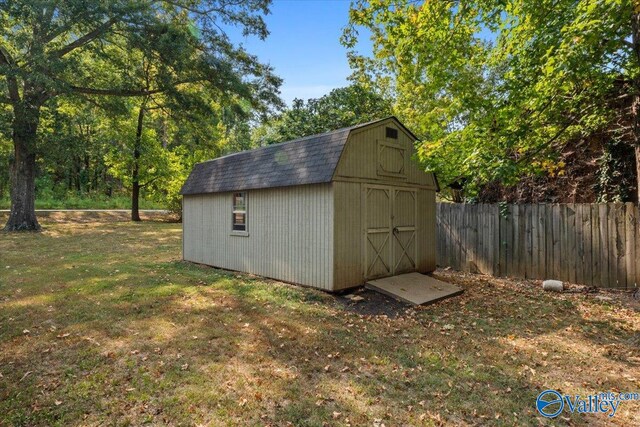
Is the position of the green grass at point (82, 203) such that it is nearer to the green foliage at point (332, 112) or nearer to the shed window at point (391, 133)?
the green foliage at point (332, 112)

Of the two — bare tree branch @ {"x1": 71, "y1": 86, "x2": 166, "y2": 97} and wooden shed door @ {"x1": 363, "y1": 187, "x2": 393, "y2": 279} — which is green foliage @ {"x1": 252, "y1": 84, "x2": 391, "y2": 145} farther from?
wooden shed door @ {"x1": 363, "y1": 187, "x2": 393, "y2": 279}

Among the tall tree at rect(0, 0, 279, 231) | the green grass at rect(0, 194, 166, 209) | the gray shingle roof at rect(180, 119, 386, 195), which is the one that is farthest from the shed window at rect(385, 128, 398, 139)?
the green grass at rect(0, 194, 166, 209)

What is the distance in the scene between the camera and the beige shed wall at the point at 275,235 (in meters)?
7.14

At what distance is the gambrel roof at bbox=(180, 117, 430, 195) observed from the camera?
7141 millimetres

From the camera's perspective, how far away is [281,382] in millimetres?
3723

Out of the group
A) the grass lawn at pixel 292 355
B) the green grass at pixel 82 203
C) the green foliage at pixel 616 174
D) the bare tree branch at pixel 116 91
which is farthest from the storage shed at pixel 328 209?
the green grass at pixel 82 203

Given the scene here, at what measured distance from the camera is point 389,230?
811 cm

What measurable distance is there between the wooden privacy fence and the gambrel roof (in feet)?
12.7

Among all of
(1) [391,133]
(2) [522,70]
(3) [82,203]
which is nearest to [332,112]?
(1) [391,133]

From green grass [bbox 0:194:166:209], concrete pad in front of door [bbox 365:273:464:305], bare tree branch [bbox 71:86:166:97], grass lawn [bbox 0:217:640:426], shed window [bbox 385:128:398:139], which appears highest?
bare tree branch [bbox 71:86:166:97]

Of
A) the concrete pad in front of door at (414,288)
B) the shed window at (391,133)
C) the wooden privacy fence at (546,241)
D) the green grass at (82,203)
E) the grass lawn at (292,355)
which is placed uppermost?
the shed window at (391,133)

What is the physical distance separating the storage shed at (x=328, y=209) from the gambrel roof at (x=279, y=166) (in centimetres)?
3

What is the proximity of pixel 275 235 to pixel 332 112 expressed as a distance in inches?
527

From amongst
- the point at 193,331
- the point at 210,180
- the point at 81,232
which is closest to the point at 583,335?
the point at 193,331
